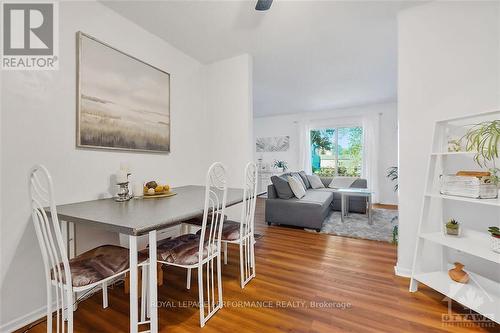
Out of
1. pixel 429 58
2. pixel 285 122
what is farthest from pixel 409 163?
pixel 285 122

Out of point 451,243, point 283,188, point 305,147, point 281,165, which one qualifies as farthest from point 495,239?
point 281,165

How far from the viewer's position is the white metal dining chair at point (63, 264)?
1.06m

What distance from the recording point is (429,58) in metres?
1.86

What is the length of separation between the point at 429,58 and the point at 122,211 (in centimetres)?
267

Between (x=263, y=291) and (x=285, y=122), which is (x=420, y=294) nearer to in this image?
(x=263, y=291)

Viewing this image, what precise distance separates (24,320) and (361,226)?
3.82m

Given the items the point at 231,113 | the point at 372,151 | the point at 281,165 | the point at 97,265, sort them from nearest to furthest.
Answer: the point at 97,265 < the point at 231,113 < the point at 372,151 < the point at 281,165

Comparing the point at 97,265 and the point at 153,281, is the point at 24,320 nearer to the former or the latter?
the point at 97,265

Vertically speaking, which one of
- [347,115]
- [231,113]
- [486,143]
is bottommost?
[486,143]

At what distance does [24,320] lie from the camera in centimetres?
144

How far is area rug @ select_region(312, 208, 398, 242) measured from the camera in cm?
305

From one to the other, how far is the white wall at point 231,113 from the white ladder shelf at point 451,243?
73.2 inches

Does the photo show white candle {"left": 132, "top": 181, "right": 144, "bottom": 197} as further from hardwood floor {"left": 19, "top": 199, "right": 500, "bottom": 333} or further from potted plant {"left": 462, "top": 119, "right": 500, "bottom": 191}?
potted plant {"left": 462, "top": 119, "right": 500, "bottom": 191}

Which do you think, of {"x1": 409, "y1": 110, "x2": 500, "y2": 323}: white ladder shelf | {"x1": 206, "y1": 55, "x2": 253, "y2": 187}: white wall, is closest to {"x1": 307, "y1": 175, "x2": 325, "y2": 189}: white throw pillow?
{"x1": 206, "y1": 55, "x2": 253, "y2": 187}: white wall
